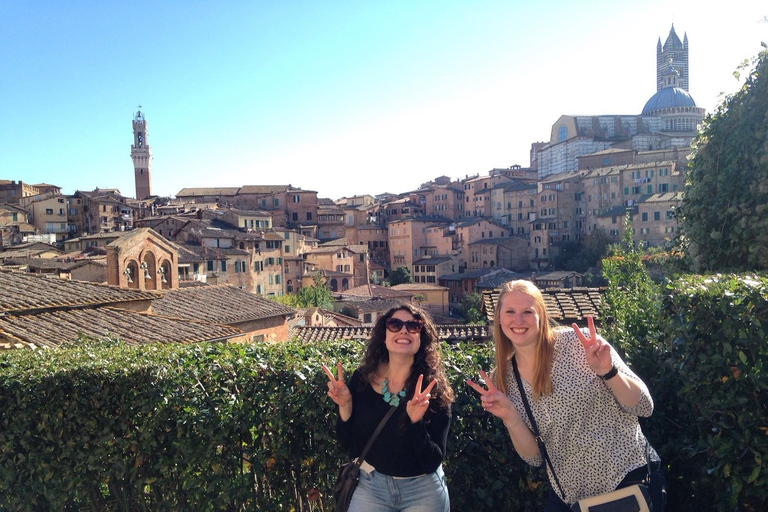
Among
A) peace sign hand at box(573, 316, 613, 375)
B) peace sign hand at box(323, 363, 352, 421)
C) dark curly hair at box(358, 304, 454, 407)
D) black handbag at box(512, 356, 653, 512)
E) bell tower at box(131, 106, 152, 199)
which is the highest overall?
bell tower at box(131, 106, 152, 199)

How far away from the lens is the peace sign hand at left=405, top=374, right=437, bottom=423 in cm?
335

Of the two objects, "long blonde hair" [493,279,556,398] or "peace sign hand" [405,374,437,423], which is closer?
"long blonde hair" [493,279,556,398]

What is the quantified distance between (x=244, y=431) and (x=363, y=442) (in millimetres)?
1279

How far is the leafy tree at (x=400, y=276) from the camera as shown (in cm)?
7186

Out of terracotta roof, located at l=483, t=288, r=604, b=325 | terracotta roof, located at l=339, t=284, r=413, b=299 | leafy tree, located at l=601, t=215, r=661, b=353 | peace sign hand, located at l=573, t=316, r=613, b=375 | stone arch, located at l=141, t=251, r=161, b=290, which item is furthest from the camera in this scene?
terracotta roof, located at l=339, t=284, r=413, b=299

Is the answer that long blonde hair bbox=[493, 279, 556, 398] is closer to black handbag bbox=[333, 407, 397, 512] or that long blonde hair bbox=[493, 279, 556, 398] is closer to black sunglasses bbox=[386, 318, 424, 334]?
black sunglasses bbox=[386, 318, 424, 334]

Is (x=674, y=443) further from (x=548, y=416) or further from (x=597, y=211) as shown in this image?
(x=597, y=211)

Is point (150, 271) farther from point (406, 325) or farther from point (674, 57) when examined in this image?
point (674, 57)

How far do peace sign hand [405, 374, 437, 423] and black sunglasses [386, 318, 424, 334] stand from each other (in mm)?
374

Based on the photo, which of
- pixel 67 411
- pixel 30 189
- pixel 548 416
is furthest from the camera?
pixel 30 189

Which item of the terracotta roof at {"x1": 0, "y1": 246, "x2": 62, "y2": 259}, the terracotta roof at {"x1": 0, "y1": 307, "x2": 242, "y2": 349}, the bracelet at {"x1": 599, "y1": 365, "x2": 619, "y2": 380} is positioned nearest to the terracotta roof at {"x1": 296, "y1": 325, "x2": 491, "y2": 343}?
the terracotta roof at {"x1": 0, "y1": 307, "x2": 242, "y2": 349}

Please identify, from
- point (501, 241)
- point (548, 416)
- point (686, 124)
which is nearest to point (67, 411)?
point (548, 416)

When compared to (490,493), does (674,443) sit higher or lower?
higher

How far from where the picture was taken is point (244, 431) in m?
4.42
